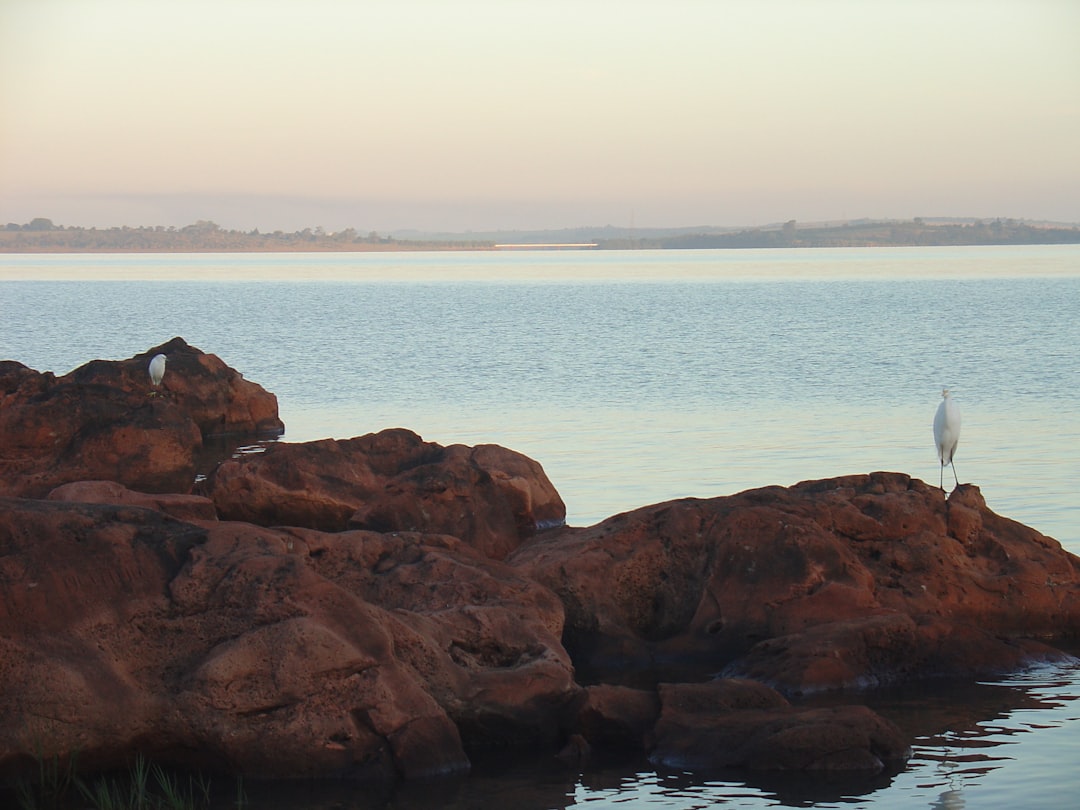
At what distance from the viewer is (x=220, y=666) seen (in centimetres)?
825

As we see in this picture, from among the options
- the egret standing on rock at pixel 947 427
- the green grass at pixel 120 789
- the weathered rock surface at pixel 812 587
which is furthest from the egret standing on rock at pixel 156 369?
the green grass at pixel 120 789

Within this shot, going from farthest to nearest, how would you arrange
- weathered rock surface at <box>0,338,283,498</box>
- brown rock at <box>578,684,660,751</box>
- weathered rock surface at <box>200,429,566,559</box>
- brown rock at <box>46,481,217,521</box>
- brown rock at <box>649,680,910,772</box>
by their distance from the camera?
weathered rock surface at <box>0,338,283,498</box> → weathered rock surface at <box>200,429,566,559</box> → brown rock at <box>46,481,217,521</box> → brown rock at <box>578,684,660,751</box> → brown rock at <box>649,680,910,772</box>

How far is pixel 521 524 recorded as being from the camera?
49.6 ft

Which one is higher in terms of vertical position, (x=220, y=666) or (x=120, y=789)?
(x=220, y=666)

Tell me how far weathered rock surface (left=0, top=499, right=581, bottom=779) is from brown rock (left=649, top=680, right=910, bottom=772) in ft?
2.37

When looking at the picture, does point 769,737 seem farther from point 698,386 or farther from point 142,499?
point 698,386

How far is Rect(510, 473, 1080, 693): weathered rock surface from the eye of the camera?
35.1ft

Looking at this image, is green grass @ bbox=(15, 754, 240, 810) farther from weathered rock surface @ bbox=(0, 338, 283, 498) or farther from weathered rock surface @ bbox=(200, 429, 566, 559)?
weathered rock surface @ bbox=(0, 338, 283, 498)

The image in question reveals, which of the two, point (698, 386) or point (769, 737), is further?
point (698, 386)

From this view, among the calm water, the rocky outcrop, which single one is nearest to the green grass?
the rocky outcrop

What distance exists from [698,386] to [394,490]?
20252 mm

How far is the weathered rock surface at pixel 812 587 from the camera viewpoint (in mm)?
10695

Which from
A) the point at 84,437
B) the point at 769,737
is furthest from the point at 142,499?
the point at 84,437

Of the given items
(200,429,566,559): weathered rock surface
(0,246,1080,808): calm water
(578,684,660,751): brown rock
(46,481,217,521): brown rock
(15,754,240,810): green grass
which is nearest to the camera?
(15,754,240,810): green grass
